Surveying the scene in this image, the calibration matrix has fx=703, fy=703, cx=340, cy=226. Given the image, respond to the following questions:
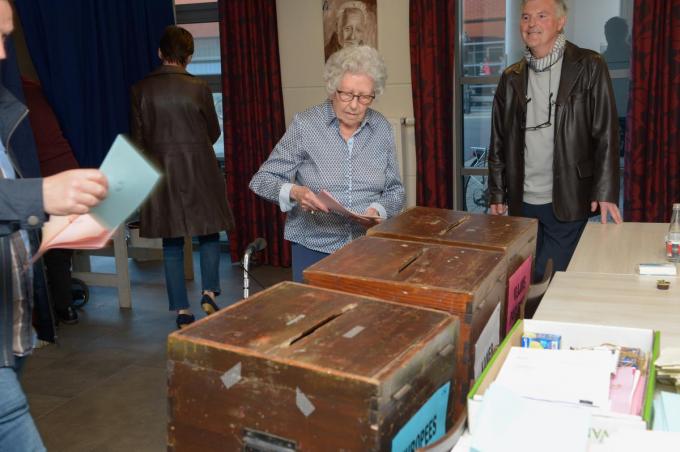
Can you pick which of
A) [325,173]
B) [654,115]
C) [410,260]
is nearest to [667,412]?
[410,260]

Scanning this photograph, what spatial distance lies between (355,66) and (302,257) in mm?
610

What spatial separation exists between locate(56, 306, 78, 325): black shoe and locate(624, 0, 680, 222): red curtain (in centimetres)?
332

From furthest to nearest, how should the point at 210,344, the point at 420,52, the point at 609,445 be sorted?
the point at 420,52
the point at 210,344
the point at 609,445

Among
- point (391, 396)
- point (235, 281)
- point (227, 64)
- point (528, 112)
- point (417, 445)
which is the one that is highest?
point (227, 64)

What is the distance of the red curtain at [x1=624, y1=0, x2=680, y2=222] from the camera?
3918 mm

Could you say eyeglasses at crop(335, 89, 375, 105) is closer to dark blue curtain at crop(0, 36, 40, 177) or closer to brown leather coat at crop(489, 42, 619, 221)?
brown leather coat at crop(489, 42, 619, 221)

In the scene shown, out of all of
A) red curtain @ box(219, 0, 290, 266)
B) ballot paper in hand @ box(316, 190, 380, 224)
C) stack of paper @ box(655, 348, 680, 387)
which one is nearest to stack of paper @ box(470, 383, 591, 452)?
stack of paper @ box(655, 348, 680, 387)

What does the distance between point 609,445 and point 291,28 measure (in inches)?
175

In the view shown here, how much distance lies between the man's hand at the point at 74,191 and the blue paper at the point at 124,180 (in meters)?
0.02

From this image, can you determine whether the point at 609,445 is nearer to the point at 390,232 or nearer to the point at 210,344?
the point at 210,344

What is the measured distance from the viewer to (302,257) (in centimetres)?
221

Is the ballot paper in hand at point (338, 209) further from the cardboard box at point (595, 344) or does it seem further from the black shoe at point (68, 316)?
the black shoe at point (68, 316)

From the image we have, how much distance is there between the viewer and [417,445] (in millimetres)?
1052

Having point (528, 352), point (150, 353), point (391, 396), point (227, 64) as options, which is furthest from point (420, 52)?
point (391, 396)
